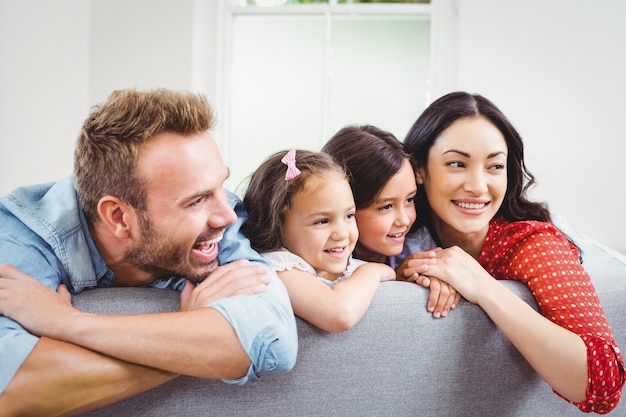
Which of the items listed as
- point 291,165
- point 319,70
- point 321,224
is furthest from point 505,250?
point 319,70

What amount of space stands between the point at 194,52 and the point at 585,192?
257 cm

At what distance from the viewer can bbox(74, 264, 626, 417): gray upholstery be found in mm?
1183

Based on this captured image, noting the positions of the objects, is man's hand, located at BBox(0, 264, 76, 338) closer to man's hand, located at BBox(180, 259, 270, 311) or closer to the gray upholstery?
the gray upholstery

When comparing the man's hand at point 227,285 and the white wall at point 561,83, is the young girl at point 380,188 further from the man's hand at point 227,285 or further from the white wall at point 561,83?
the white wall at point 561,83

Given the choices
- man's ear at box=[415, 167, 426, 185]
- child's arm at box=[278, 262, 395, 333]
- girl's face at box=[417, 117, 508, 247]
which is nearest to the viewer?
child's arm at box=[278, 262, 395, 333]

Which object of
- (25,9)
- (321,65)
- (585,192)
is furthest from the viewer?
(321,65)

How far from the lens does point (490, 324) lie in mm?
1292

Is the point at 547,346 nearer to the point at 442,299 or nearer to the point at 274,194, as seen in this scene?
the point at 442,299

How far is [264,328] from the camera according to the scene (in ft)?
3.55

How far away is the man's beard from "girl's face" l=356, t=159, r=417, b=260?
0.55m

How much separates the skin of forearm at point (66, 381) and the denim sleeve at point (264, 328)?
0.61ft

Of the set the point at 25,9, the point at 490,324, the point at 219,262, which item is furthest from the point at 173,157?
the point at 25,9

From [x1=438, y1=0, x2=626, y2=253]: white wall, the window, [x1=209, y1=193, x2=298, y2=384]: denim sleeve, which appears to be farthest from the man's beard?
[x1=438, y1=0, x2=626, y2=253]: white wall

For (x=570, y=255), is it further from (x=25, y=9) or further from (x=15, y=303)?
(x=25, y=9)
